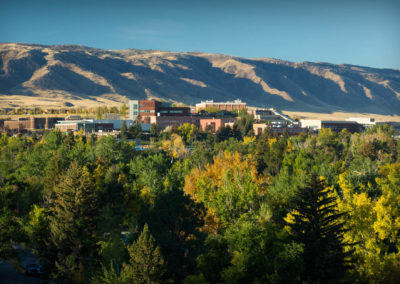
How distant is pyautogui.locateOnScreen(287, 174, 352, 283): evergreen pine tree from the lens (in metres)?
33.3


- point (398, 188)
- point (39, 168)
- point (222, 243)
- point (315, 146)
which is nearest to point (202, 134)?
point (315, 146)

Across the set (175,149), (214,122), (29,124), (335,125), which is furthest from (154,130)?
(335,125)

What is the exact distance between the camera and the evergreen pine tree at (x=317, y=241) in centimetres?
3331

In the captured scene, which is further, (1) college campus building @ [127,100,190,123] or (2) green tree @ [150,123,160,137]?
(1) college campus building @ [127,100,190,123]

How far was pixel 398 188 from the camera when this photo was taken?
57.8 m

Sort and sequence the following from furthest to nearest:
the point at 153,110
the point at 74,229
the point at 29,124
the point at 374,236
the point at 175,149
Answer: the point at 153,110 → the point at 29,124 → the point at 175,149 → the point at 374,236 → the point at 74,229

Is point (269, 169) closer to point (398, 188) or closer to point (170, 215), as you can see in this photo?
point (398, 188)

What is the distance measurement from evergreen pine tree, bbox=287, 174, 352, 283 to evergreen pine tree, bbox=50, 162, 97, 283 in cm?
1722

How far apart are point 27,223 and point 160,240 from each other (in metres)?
16.3

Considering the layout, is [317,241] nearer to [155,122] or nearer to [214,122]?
[155,122]

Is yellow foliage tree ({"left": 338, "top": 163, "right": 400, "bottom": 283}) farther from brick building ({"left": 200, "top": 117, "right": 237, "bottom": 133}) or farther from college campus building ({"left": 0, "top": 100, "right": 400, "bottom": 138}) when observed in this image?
brick building ({"left": 200, "top": 117, "right": 237, "bottom": 133})

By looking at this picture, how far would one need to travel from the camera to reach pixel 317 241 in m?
34.2

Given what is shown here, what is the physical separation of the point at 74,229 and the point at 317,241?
19857 mm

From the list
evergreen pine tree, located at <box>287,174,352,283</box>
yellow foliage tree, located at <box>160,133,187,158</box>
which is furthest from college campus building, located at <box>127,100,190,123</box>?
evergreen pine tree, located at <box>287,174,352,283</box>
